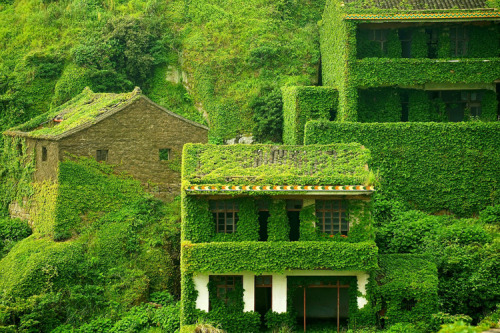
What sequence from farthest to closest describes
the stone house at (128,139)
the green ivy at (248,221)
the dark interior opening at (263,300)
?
the stone house at (128,139) < the dark interior opening at (263,300) < the green ivy at (248,221)

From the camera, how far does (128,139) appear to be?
3322 cm

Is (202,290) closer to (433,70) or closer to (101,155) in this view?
(101,155)

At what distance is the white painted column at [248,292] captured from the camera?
1013 inches

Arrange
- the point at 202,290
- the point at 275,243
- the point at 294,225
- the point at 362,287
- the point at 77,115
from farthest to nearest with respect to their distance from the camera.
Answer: the point at 77,115 < the point at 294,225 < the point at 202,290 < the point at 362,287 < the point at 275,243

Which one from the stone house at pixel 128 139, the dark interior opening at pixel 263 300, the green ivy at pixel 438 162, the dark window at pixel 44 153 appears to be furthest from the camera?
the dark window at pixel 44 153

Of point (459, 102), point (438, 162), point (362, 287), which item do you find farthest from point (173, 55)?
point (362, 287)

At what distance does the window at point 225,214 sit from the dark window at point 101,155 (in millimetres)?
8788

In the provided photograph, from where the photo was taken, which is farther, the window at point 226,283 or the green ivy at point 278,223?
the window at point 226,283

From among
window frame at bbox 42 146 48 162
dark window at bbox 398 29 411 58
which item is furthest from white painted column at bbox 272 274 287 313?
dark window at bbox 398 29 411 58

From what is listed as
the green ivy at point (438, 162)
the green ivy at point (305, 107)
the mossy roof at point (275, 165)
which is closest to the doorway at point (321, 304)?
the mossy roof at point (275, 165)

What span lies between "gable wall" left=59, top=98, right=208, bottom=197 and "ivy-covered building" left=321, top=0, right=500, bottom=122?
8.13 meters

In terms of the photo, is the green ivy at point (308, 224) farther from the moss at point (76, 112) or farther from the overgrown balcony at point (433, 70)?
the moss at point (76, 112)

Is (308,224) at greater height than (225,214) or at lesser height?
lesser

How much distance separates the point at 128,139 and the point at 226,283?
10.2 meters
